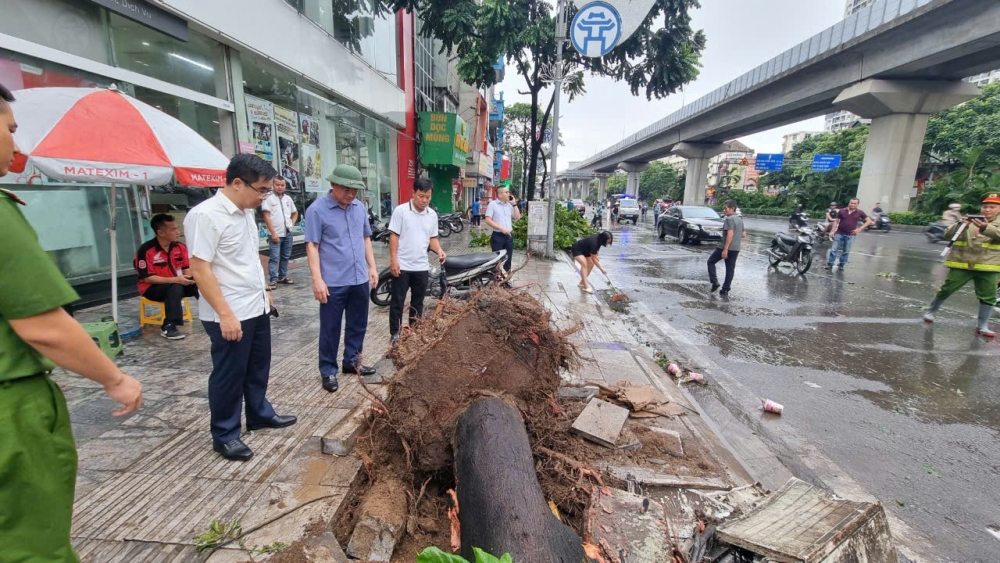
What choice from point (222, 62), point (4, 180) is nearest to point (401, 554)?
point (4, 180)

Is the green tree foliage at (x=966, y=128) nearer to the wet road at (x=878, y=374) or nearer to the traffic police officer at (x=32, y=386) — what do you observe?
the wet road at (x=878, y=374)

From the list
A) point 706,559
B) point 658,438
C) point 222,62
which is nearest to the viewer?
point 706,559

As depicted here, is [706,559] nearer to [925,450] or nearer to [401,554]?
[401,554]

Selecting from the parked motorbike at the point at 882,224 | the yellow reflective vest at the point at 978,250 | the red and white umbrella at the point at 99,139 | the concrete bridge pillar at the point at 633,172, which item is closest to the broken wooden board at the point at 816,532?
the red and white umbrella at the point at 99,139

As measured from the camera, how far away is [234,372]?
2.65 meters

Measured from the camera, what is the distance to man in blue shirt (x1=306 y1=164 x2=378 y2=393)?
137 inches

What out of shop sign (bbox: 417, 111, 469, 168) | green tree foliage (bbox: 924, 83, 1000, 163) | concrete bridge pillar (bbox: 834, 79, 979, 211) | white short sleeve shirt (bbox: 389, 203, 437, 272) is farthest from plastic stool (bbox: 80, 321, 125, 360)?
green tree foliage (bbox: 924, 83, 1000, 163)

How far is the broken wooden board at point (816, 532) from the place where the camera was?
64.7 inches

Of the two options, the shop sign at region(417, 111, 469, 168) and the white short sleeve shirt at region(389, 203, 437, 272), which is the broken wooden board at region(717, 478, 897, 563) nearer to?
the white short sleeve shirt at region(389, 203, 437, 272)

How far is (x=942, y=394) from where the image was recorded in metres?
4.27

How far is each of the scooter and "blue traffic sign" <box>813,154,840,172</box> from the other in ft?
131

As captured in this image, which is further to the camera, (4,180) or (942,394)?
(4,180)

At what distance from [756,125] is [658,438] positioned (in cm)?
3391

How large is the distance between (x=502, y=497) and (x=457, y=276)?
485 cm
